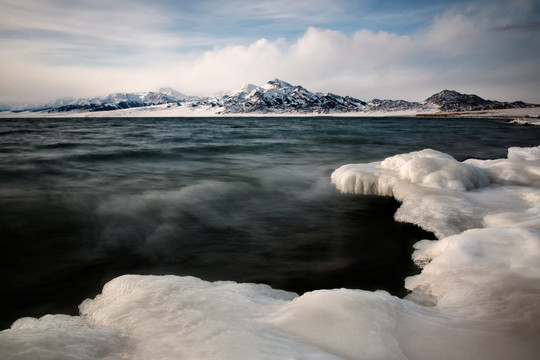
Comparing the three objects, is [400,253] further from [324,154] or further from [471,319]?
[324,154]

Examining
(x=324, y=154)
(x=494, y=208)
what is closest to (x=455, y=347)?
(x=494, y=208)

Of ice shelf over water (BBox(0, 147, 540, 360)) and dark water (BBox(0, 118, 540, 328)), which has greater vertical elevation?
ice shelf over water (BBox(0, 147, 540, 360))

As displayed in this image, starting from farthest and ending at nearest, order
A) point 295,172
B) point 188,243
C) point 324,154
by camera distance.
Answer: point 324,154, point 295,172, point 188,243

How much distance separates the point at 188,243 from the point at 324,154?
13.0 metres

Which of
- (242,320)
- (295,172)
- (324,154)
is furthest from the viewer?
(324,154)

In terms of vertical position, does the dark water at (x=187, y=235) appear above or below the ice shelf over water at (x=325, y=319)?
below

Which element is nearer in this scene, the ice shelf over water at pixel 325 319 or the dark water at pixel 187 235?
the ice shelf over water at pixel 325 319

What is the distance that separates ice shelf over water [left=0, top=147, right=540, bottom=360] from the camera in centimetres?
191

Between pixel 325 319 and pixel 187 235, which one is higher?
pixel 325 319

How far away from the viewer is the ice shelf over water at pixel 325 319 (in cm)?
191

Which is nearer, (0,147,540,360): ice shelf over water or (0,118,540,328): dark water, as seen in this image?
(0,147,540,360): ice shelf over water

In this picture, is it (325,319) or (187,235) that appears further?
(187,235)

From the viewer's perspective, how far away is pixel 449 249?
376cm

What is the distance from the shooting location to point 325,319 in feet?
7.22
